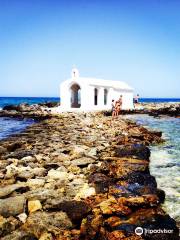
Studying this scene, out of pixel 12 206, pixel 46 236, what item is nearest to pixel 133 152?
pixel 12 206

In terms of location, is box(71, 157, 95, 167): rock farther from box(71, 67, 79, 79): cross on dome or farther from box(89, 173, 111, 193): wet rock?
box(71, 67, 79, 79): cross on dome

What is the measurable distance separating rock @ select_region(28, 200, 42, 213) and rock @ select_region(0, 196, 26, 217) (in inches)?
5.9

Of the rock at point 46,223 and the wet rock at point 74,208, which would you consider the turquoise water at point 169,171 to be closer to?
the wet rock at point 74,208

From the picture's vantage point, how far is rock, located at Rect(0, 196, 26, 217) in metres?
5.41

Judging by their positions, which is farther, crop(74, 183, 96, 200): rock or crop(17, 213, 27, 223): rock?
crop(74, 183, 96, 200): rock

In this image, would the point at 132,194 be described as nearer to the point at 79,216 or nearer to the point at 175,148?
the point at 79,216

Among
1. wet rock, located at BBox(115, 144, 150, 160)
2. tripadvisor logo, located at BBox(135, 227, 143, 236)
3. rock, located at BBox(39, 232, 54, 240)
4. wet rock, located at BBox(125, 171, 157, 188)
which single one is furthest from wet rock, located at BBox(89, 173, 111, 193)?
wet rock, located at BBox(115, 144, 150, 160)

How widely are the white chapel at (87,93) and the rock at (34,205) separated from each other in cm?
2987

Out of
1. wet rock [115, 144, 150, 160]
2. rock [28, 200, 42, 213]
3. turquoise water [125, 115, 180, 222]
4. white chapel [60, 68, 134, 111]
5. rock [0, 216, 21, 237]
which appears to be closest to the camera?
rock [0, 216, 21, 237]

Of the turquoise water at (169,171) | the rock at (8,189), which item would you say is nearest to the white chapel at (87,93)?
the turquoise water at (169,171)

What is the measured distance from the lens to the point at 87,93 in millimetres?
35750

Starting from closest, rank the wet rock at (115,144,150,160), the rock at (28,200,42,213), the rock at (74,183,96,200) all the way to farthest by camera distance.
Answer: the rock at (28,200,42,213) < the rock at (74,183,96,200) < the wet rock at (115,144,150,160)

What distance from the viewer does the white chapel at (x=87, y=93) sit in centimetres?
3591

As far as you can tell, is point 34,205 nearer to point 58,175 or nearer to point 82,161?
point 58,175
